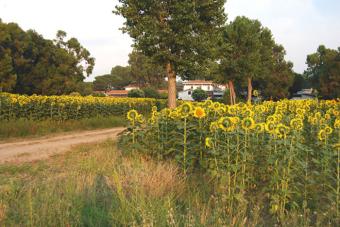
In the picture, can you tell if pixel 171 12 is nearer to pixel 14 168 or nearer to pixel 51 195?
pixel 14 168

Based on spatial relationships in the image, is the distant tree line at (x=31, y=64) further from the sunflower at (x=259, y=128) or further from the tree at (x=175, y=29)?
the sunflower at (x=259, y=128)

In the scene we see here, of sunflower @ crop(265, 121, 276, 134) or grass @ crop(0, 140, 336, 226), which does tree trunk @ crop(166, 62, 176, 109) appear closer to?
grass @ crop(0, 140, 336, 226)

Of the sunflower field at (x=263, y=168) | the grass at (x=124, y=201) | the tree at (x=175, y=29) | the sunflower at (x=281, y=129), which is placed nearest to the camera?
the grass at (x=124, y=201)

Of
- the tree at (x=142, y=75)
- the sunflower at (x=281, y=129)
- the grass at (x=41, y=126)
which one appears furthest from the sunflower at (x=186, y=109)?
the tree at (x=142, y=75)

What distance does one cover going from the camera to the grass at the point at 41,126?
14.0 m

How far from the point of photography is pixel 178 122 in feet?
21.6

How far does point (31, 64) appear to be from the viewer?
37.1 metres

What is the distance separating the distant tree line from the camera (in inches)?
1305

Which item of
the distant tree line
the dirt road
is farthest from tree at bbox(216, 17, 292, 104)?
the dirt road

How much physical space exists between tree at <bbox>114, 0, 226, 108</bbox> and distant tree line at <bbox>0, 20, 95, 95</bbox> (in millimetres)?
17944

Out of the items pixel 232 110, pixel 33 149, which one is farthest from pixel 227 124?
pixel 33 149

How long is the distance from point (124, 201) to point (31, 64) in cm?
3611

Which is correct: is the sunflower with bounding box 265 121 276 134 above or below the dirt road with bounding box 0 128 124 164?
above

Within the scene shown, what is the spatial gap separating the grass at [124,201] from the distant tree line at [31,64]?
29.3 m
